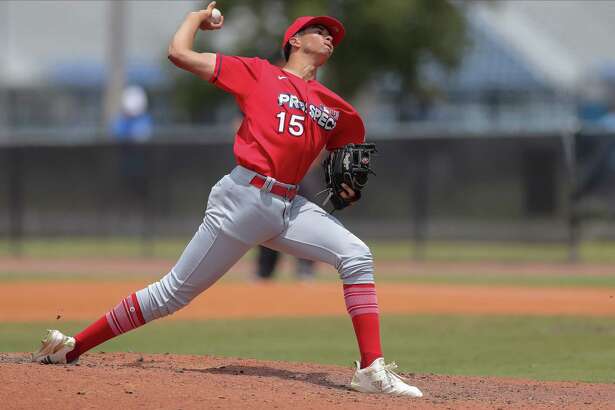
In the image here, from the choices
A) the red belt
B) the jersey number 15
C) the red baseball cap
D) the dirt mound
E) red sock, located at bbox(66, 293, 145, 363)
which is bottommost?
the dirt mound

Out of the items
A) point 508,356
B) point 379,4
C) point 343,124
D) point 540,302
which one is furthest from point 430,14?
point 343,124

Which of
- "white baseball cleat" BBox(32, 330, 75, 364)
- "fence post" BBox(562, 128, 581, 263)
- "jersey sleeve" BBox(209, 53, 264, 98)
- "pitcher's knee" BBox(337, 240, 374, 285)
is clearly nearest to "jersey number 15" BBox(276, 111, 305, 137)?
"jersey sleeve" BBox(209, 53, 264, 98)

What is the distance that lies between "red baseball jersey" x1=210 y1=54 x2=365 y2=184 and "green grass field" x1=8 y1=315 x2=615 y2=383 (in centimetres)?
218

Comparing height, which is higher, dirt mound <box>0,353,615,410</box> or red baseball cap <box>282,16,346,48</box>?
red baseball cap <box>282,16,346,48</box>

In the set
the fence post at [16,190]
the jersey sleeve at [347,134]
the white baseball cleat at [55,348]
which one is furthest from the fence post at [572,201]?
the white baseball cleat at [55,348]

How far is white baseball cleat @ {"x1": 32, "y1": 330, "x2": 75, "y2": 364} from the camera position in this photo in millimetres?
7012

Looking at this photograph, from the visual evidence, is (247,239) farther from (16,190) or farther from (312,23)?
(16,190)

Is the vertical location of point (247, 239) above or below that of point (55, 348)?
above

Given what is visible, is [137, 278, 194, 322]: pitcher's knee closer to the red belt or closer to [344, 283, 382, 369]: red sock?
the red belt

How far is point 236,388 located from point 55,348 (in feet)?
4.36

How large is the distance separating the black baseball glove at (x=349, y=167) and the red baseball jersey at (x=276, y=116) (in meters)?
0.13

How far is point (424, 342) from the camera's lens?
10031 mm

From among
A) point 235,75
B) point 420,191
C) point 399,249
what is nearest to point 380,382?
point 235,75

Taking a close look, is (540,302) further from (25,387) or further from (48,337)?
(25,387)
